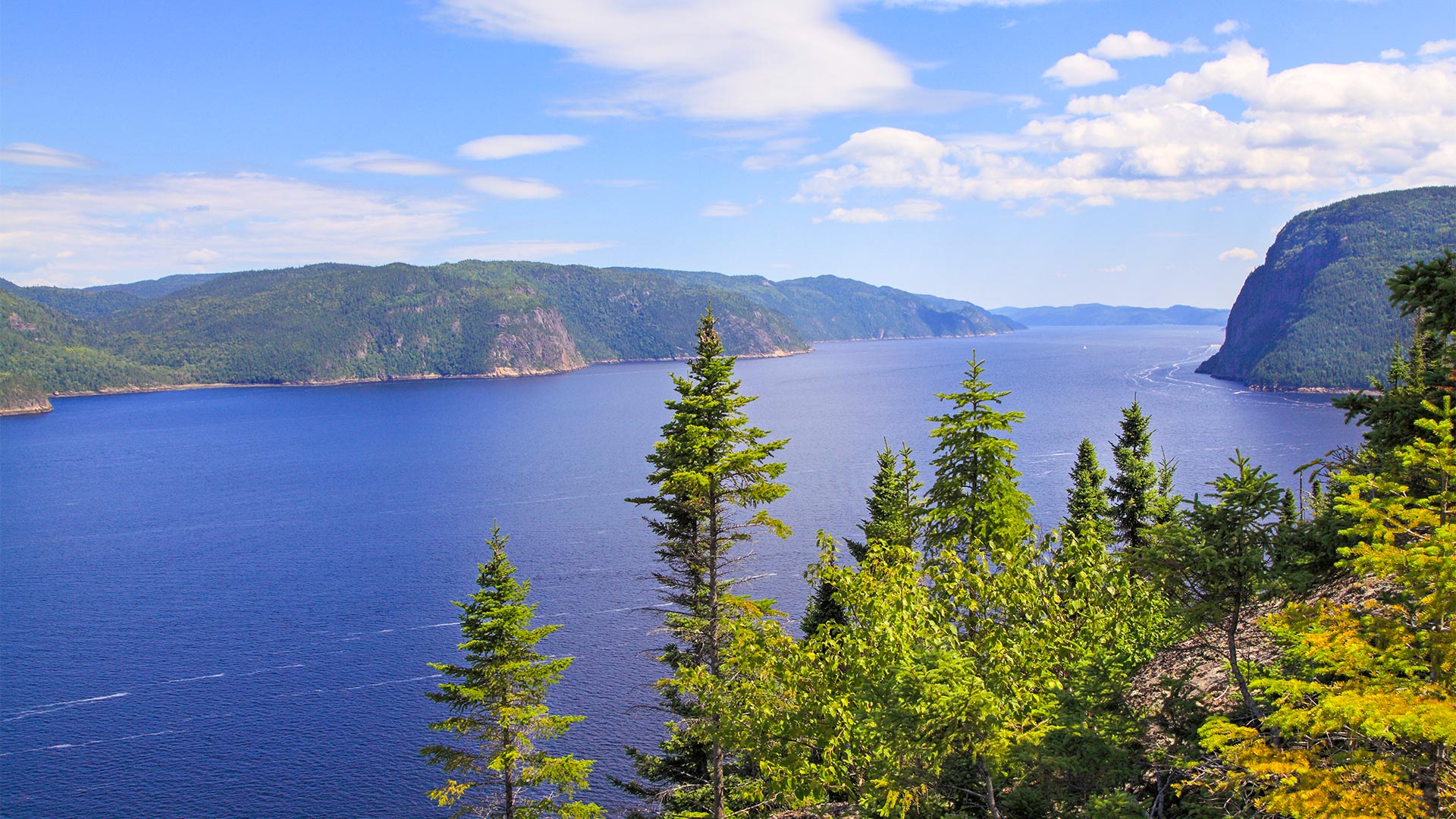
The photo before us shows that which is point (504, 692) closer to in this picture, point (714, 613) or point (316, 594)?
point (714, 613)

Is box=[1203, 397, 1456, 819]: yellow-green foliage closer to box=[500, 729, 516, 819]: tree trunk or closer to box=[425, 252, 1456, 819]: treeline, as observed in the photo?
box=[425, 252, 1456, 819]: treeline

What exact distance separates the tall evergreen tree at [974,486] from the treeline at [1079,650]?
0.09 meters

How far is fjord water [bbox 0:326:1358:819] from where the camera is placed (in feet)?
183

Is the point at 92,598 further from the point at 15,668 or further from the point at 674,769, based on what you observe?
the point at 674,769

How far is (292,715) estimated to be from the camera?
62156mm

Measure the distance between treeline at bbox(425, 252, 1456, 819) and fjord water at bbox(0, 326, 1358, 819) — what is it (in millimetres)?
6975

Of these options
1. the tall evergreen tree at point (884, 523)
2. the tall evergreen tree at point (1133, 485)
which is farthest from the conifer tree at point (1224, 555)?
the tall evergreen tree at point (1133, 485)

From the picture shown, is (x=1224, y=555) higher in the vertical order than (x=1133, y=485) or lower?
higher

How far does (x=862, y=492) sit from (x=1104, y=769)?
98.4 meters

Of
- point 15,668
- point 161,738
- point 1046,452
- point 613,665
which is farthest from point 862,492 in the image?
point 15,668

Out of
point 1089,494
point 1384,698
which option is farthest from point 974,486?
point 1089,494

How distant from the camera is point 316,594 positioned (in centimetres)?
8606

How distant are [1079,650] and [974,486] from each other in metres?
8.50

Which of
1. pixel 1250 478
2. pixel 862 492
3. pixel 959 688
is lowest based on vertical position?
pixel 862 492
